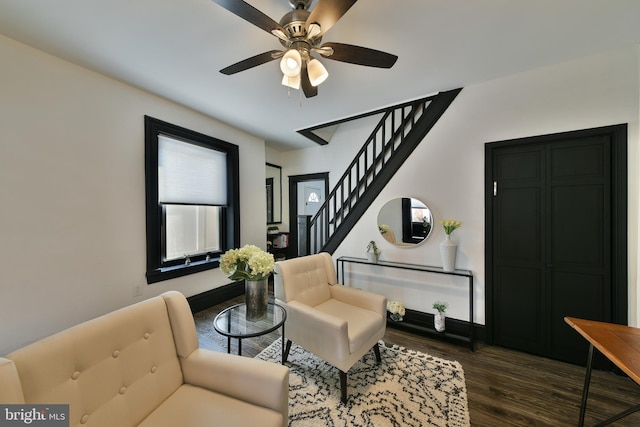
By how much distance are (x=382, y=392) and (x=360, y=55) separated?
2.41 metres

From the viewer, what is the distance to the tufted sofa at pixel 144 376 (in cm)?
84

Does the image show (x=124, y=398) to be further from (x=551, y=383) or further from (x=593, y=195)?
(x=593, y=195)

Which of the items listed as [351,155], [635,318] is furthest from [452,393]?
[351,155]

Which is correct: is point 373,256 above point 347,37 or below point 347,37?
below

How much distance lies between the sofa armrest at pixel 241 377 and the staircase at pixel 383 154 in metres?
2.33

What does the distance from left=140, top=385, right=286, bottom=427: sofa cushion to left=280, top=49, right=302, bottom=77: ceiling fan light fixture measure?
1.84 m

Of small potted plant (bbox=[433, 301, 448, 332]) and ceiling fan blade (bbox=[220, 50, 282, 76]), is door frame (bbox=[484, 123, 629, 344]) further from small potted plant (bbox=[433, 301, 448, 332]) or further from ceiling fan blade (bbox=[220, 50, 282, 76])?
ceiling fan blade (bbox=[220, 50, 282, 76])

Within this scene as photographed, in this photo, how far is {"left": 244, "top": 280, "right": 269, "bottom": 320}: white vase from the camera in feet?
5.70

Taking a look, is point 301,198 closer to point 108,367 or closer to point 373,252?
point 373,252

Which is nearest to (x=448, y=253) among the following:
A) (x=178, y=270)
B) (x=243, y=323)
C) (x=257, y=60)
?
(x=243, y=323)

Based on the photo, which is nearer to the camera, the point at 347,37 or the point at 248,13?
the point at 248,13

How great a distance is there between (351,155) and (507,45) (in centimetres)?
238

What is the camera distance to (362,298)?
2197mm

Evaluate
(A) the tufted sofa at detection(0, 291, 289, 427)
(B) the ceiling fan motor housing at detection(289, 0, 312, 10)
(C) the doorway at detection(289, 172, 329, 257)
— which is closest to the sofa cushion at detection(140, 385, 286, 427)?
(A) the tufted sofa at detection(0, 291, 289, 427)
